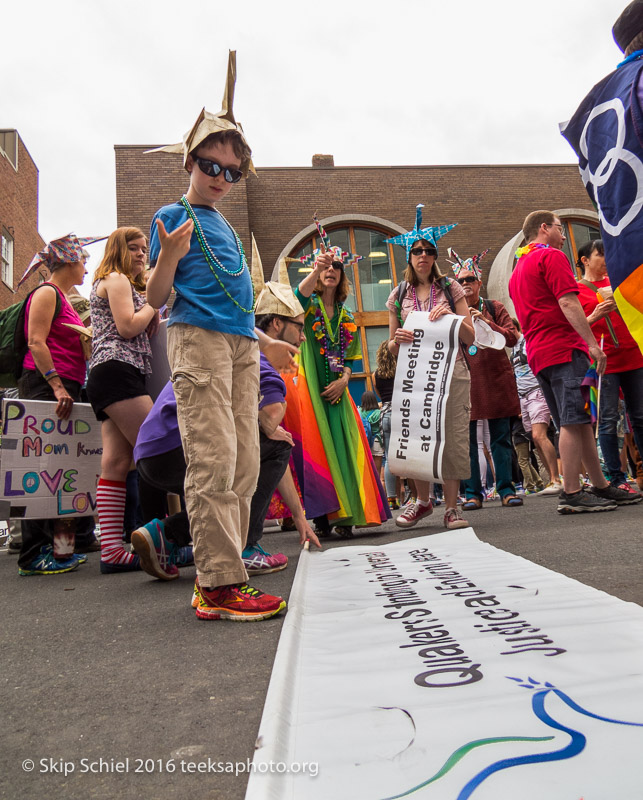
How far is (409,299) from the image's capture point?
15.4 feet

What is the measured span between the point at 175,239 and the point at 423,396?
2.58m

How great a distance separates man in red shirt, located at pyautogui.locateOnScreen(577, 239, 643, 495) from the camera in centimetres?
450

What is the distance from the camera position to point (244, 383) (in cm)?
248

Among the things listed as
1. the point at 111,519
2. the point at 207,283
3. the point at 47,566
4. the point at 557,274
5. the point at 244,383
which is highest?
the point at 557,274

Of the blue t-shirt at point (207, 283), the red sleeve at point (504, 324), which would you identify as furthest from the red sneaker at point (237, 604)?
the red sleeve at point (504, 324)

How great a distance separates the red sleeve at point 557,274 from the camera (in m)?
4.34

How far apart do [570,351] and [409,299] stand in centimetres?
111

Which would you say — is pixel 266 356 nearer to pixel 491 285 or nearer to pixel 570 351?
pixel 570 351

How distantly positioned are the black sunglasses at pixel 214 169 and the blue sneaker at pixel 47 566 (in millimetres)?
2410

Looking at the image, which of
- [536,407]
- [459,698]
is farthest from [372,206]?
[459,698]

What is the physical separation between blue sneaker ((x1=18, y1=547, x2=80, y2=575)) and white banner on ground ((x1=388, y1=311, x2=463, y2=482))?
199 centimetres

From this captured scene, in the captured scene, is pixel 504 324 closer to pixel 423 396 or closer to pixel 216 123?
pixel 423 396

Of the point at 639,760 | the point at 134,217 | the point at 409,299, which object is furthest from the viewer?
the point at 134,217

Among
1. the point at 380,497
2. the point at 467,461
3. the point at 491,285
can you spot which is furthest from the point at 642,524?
the point at 491,285
